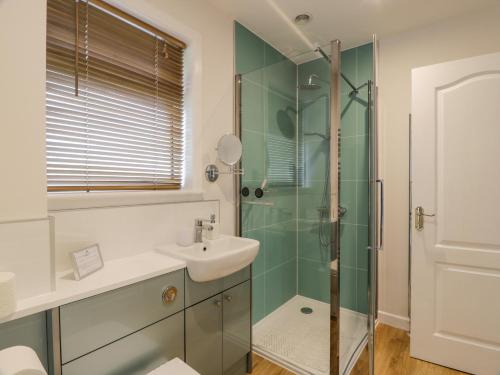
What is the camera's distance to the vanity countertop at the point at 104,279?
918 mm

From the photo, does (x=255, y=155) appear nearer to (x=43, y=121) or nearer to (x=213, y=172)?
(x=213, y=172)

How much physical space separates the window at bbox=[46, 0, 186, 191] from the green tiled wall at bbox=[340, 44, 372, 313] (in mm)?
1085

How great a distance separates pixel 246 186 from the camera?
214 cm

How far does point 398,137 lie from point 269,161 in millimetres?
1171

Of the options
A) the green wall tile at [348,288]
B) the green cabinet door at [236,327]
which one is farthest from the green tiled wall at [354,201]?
the green cabinet door at [236,327]

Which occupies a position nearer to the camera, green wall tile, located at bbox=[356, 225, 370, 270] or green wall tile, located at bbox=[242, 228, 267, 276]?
green wall tile, located at bbox=[356, 225, 370, 270]

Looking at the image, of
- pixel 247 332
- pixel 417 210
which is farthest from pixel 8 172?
pixel 417 210

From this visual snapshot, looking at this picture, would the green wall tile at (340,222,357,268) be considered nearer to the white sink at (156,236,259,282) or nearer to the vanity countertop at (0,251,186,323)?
the white sink at (156,236,259,282)

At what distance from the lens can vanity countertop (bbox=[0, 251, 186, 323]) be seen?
92cm

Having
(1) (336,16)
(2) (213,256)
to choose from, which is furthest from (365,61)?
(2) (213,256)

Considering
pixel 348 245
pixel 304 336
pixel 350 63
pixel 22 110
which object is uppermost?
pixel 350 63

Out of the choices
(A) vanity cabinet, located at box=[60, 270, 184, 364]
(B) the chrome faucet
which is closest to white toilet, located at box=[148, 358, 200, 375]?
(A) vanity cabinet, located at box=[60, 270, 184, 364]

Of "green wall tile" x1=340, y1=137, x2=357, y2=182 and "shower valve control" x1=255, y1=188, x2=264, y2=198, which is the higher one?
"green wall tile" x1=340, y1=137, x2=357, y2=182

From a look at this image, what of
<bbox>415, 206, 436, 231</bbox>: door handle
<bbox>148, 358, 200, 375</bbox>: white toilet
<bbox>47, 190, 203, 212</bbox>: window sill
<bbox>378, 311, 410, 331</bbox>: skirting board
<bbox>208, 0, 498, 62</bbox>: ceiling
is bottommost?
<bbox>378, 311, 410, 331</bbox>: skirting board
